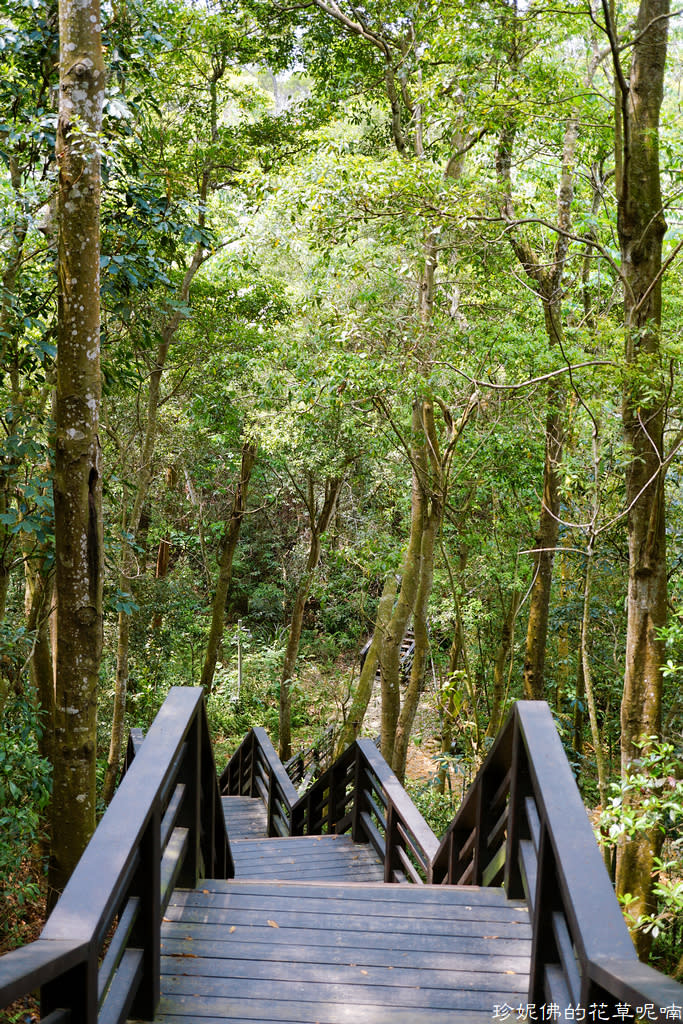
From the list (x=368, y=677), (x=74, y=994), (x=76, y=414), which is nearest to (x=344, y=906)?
(x=74, y=994)

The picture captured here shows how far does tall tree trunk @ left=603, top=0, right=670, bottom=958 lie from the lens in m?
4.98

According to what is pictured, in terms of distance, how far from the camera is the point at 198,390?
A: 10945 mm

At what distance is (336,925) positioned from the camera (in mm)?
2768

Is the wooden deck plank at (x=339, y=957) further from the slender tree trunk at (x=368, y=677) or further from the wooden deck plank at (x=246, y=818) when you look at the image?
the slender tree trunk at (x=368, y=677)

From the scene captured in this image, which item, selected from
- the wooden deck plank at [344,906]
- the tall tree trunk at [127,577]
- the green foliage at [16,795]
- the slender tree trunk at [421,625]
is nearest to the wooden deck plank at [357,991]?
the wooden deck plank at [344,906]

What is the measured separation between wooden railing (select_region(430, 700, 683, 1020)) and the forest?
119cm

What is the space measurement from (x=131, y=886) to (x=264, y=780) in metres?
7.64

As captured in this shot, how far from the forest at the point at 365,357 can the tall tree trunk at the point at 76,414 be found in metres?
0.01

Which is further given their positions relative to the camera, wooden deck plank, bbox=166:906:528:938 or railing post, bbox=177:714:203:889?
railing post, bbox=177:714:203:889

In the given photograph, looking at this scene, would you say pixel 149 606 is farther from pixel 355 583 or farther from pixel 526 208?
pixel 526 208

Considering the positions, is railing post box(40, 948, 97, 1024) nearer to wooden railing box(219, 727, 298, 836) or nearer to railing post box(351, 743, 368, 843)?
railing post box(351, 743, 368, 843)

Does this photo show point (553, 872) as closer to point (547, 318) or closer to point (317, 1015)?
point (317, 1015)

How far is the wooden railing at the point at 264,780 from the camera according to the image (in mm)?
7910

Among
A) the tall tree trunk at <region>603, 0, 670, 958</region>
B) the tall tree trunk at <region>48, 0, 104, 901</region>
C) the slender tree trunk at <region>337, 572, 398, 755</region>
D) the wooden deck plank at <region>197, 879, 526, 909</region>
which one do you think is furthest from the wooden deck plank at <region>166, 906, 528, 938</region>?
the slender tree trunk at <region>337, 572, 398, 755</region>
